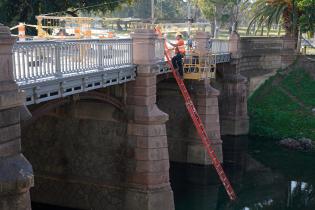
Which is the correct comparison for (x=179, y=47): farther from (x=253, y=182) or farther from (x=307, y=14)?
(x=307, y=14)

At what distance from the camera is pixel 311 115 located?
30984 mm

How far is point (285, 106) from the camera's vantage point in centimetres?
3256

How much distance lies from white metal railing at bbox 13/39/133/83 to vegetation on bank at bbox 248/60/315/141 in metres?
16.5

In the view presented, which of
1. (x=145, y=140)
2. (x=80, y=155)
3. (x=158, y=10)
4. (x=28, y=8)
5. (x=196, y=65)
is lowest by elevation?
(x=80, y=155)

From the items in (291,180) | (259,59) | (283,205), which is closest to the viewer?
(283,205)

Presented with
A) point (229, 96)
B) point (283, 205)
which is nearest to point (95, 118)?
point (283, 205)

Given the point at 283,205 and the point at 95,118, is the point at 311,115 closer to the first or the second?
the point at 283,205

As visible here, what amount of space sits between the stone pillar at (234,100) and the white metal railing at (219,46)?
665mm

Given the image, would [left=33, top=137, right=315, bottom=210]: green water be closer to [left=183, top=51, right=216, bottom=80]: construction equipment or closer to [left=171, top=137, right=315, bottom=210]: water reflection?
[left=171, top=137, right=315, bottom=210]: water reflection

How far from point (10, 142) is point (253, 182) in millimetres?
15932

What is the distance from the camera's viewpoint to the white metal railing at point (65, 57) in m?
11.4

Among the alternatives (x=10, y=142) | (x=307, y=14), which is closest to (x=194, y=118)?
(x=10, y=142)

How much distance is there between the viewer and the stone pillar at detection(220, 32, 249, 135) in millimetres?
29984

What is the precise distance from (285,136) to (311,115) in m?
2.72
